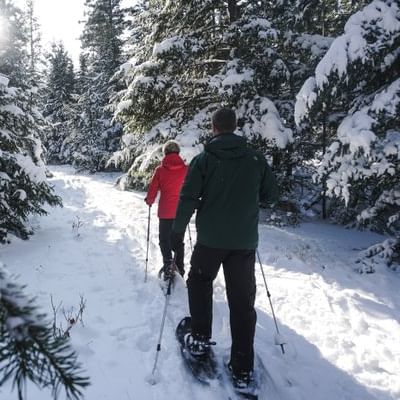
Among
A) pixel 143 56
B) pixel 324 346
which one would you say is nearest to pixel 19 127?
pixel 143 56

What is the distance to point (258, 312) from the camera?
5.82 m

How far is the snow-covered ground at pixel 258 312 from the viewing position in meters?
3.96

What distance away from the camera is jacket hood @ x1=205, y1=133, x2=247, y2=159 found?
12.1ft

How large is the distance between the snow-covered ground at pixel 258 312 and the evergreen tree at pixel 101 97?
19.5 metres

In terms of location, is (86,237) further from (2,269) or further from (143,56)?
(2,269)

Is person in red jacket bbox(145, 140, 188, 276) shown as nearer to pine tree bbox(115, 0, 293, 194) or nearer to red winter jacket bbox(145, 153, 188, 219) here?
red winter jacket bbox(145, 153, 188, 219)

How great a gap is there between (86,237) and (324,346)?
6.72 meters

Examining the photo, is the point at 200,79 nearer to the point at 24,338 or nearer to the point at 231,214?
the point at 231,214

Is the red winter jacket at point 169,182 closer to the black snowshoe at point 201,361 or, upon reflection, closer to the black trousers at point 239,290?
the black snowshoe at point 201,361

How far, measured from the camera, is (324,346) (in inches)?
192

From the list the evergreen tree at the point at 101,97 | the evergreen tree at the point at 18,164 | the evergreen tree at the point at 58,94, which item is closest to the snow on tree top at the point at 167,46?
the evergreen tree at the point at 18,164

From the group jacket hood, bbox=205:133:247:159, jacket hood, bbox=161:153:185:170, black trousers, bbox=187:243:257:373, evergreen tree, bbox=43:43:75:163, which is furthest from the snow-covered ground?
evergreen tree, bbox=43:43:75:163

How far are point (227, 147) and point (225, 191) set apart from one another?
419 mm

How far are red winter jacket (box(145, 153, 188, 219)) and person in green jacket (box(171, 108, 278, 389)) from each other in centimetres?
278
